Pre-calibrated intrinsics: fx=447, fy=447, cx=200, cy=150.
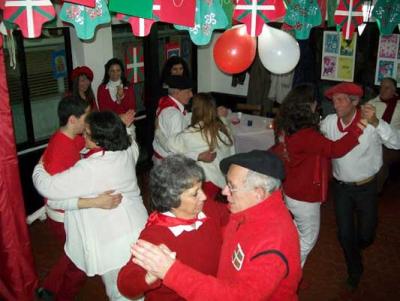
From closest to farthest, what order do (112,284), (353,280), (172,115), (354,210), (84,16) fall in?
1. (84,16)
2. (112,284)
3. (354,210)
4. (353,280)
5. (172,115)

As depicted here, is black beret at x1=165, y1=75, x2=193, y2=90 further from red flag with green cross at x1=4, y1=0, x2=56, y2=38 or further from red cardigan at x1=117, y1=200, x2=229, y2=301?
red cardigan at x1=117, y1=200, x2=229, y2=301

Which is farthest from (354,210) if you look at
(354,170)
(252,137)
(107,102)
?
(107,102)

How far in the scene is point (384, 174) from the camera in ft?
16.7

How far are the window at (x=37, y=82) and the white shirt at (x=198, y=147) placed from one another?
1.93 metres

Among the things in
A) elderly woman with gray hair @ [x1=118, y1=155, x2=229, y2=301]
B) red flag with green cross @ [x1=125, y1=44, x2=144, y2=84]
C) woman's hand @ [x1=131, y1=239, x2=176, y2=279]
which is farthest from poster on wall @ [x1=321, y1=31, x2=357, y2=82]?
woman's hand @ [x1=131, y1=239, x2=176, y2=279]

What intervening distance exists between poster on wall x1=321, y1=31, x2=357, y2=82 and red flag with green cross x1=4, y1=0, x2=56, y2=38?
504 cm

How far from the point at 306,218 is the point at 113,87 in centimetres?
276

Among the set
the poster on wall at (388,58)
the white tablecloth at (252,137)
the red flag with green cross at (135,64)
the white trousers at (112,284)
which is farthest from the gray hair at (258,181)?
the poster on wall at (388,58)

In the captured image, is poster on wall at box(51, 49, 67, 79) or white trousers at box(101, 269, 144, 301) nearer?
white trousers at box(101, 269, 144, 301)

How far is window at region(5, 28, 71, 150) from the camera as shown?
4.45m

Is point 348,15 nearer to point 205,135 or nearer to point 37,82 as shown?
point 205,135

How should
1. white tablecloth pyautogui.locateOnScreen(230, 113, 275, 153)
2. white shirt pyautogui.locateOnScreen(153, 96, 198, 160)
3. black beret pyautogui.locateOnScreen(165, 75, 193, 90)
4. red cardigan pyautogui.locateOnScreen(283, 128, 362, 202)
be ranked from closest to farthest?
red cardigan pyautogui.locateOnScreen(283, 128, 362, 202) < white shirt pyautogui.locateOnScreen(153, 96, 198, 160) < black beret pyautogui.locateOnScreen(165, 75, 193, 90) < white tablecloth pyautogui.locateOnScreen(230, 113, 275, 153)

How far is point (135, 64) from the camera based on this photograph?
591 centimetres

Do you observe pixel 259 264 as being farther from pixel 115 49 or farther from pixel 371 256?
pixel 115 49
